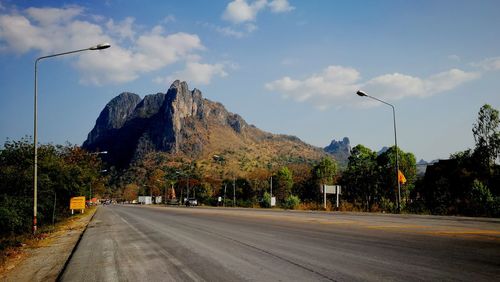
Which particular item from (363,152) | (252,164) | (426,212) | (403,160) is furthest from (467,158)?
(252,164)

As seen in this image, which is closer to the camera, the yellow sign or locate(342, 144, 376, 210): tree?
the yellow sign

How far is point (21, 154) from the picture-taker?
3294cm

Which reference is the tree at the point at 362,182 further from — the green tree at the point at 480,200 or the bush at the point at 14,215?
the bush at the point at 14,215

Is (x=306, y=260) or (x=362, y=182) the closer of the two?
(x=306, y=260)

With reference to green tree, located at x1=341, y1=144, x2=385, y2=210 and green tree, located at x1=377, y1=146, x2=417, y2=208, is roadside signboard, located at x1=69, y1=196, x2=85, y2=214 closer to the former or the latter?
green tree, located at x1=341, y1=144, x2=385, y2=210

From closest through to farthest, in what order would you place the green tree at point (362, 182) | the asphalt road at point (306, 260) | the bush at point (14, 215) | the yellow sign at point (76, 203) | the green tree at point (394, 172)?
the asphalt road at point (306, 260) → the bush at point (14, 215) → the yellow sign at point (76, 203) → the green tree at point (394, 172) → the green tree at point (362, 182)

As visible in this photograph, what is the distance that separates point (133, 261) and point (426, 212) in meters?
24.2

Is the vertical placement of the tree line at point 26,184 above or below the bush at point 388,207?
above

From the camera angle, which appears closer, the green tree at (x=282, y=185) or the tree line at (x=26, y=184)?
the tree line at (x=26, y=184)

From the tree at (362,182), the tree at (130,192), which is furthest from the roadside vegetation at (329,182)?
the tree at (130,192)

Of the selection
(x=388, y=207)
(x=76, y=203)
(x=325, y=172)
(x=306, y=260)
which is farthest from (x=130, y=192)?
(x=306, y=260)

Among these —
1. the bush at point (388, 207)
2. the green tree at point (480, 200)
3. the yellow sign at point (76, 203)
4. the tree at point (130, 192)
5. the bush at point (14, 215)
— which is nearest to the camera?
the bush at point (14, 215)

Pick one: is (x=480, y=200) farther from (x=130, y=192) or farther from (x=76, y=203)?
(x=130, y=192)

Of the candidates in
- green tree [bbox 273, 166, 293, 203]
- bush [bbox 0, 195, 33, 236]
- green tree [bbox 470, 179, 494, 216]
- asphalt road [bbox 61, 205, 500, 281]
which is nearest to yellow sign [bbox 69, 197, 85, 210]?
bush [bbox 0, 195, 33, 236]
